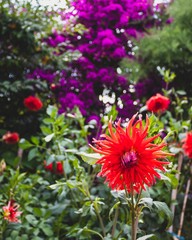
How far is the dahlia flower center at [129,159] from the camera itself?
0.76 meters

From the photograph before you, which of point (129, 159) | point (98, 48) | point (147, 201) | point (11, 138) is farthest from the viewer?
point (98, 48)

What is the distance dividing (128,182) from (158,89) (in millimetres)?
2001

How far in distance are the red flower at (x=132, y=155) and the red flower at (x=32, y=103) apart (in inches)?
67.8

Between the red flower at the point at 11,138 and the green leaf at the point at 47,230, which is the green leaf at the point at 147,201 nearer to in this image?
the green leaf at the point at 47,230

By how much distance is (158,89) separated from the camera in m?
2.72

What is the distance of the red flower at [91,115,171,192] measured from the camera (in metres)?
0.77

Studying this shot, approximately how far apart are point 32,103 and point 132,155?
69.9 inches

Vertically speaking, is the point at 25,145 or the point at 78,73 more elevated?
the point at 78,73

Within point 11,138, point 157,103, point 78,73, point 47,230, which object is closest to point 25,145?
point 47,230

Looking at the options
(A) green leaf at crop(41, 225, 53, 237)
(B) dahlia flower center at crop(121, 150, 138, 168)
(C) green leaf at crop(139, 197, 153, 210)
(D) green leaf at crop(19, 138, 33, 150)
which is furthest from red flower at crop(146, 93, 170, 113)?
(B) dahlia flower center at crop(121, 150, 138, 168)

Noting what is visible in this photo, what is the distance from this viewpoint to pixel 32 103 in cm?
246

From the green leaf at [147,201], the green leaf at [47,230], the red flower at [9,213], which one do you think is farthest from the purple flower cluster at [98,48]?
the green leaf at [147,201]

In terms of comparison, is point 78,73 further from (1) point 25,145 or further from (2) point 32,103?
(1) point 25,145

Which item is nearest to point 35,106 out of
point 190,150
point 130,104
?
point 130,104
